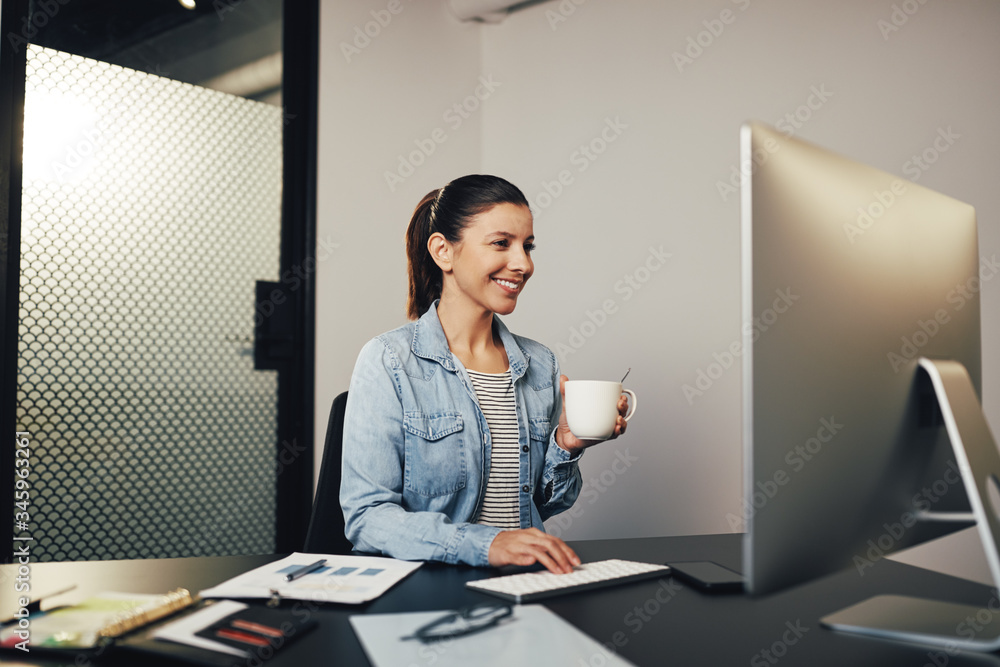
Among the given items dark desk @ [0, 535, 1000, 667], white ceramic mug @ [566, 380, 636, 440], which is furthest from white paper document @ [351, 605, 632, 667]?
white ceramic mug @ [566, 380, 636, 440]

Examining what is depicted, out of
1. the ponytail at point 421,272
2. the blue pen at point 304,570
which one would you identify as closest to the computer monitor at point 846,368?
the blue pen at point 304,570

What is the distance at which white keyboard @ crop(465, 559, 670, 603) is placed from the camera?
0.85 m

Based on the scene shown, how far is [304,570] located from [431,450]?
476mm

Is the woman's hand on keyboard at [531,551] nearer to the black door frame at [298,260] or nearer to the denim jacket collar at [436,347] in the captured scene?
the denim jacket collar at [436,347]

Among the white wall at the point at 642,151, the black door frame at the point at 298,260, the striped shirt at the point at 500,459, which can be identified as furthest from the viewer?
the black door frame at the point at 298,260

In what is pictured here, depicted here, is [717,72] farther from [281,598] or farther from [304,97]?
[281,598]

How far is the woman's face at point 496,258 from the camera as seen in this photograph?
1569 millimetres

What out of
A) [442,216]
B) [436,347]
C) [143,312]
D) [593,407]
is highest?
[442,216]

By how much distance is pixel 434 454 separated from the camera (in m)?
1.37

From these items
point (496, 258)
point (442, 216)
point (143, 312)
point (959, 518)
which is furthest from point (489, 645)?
point (143, 312)

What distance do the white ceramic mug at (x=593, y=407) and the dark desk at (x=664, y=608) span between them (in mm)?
190

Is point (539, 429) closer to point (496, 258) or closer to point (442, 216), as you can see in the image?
point (496, 258)

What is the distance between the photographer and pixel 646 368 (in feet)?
8.24

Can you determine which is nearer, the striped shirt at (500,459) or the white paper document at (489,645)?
the white paper document at (489,645)
